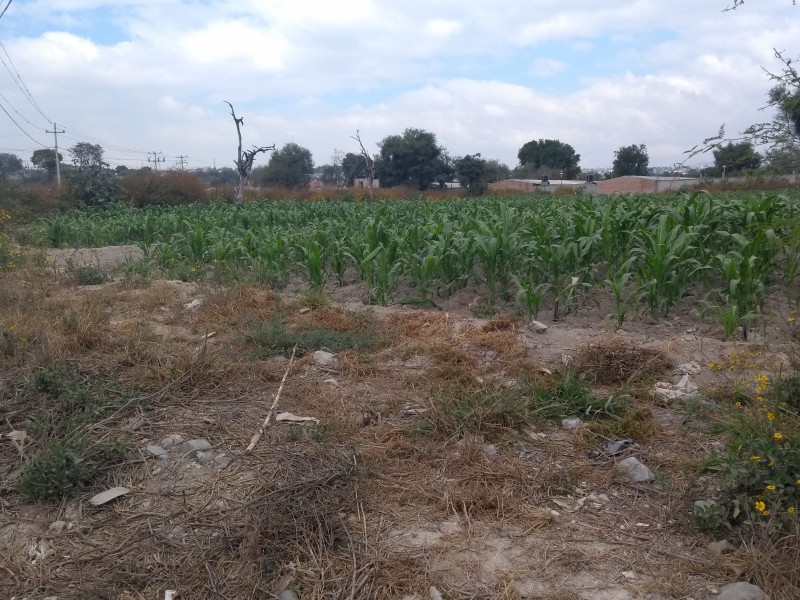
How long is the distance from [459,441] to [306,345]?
7.37 ft

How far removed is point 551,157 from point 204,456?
65.8 meters

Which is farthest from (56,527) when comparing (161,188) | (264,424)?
(161,188)

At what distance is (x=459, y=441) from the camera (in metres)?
4.23

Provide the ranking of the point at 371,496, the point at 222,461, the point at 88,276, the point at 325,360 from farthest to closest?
the point at 88,276 < the point at 325,360 < the point at 222,461 < the point at 371,496

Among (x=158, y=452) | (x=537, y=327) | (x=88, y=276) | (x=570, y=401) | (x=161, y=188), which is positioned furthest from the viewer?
(x=161, y=188)

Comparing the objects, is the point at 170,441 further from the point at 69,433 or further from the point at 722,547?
the point at 722,547

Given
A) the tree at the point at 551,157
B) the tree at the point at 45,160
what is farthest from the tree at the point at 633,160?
the tree at the point at 45,160

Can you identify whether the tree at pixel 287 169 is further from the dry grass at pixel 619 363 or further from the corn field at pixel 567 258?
the dry grass at pixel 619 363

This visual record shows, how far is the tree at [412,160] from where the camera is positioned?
54031mm

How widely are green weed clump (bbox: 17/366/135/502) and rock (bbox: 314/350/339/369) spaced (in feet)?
5.10

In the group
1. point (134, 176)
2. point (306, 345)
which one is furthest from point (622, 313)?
point (134, 176)

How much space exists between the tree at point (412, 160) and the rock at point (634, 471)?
51.4 meters

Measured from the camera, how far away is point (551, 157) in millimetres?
66375

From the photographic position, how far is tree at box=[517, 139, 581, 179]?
65250 millimetres
